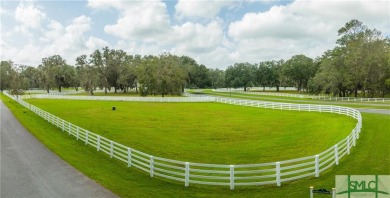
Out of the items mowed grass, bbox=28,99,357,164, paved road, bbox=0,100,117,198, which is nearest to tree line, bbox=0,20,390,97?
mowed grass, bbox=28,99,357,164

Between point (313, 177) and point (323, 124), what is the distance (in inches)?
715

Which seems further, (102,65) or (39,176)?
(102,65)

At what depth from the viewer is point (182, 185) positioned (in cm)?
1445

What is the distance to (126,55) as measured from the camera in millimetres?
126562

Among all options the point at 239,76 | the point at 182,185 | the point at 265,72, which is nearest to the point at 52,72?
the point at 239,76

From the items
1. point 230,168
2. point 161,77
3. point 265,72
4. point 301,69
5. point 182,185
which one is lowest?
point 182,185

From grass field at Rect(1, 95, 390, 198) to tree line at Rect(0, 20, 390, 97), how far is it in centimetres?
5345

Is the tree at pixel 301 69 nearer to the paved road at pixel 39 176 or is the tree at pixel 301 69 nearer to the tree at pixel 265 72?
the tree at pixel 265 72

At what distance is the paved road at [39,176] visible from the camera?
12961mm

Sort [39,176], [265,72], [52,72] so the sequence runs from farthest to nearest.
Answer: [265,72]
[52,72]
[39,176]

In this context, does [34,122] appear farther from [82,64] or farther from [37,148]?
[82,64]

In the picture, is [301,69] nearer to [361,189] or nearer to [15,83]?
[15,83]

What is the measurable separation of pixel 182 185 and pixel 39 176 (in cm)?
661

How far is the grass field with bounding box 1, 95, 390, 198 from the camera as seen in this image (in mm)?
13273
